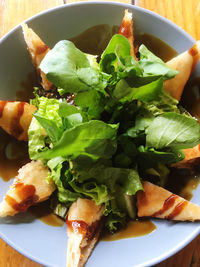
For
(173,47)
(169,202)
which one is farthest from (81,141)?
(173,47)

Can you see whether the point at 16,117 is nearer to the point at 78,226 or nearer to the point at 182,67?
the point at 78,226


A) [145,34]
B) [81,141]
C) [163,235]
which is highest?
[145,34]

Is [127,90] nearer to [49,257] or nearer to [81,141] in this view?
[81,141]

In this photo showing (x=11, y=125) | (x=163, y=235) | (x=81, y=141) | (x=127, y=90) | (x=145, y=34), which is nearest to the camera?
(x=81, y=141)

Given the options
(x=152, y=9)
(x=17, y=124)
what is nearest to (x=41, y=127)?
(x=17, y=124)

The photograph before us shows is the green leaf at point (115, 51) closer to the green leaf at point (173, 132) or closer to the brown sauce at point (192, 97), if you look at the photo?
Result: the green leaf at point (173, 132)

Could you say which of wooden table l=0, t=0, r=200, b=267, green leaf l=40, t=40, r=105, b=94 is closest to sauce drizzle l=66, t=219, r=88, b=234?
green leaf l=40, t=40, r=105, b=94
